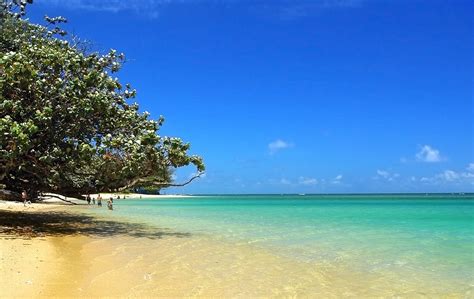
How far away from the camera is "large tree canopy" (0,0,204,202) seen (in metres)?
14.9

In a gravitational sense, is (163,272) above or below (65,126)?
below

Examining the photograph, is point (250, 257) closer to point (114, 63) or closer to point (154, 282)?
point (154, 282)

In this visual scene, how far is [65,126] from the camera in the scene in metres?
16.4

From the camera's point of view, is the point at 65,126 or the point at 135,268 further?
the point at 65,126

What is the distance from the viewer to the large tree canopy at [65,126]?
14914mm

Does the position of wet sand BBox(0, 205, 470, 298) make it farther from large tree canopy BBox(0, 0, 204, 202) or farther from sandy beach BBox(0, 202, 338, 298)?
large tree canopy BBox(0, 0, 204, 202)

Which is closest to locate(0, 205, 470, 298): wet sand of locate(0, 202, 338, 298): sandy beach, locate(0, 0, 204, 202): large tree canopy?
locate(0, 202, 338, 298): sandy beach

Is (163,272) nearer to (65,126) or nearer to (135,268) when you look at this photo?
(135,268)

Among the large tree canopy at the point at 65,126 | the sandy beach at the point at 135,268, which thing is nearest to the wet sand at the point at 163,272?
the sandy beach at the point at 135,268

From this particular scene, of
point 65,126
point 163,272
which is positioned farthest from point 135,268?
point 65,126

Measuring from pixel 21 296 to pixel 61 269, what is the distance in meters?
2.79

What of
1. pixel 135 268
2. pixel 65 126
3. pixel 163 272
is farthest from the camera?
pixel 65 126

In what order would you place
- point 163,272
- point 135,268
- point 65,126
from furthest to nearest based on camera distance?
1. point 65,126
2. point 135,268
3. point 163,272

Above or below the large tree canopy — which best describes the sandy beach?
below
